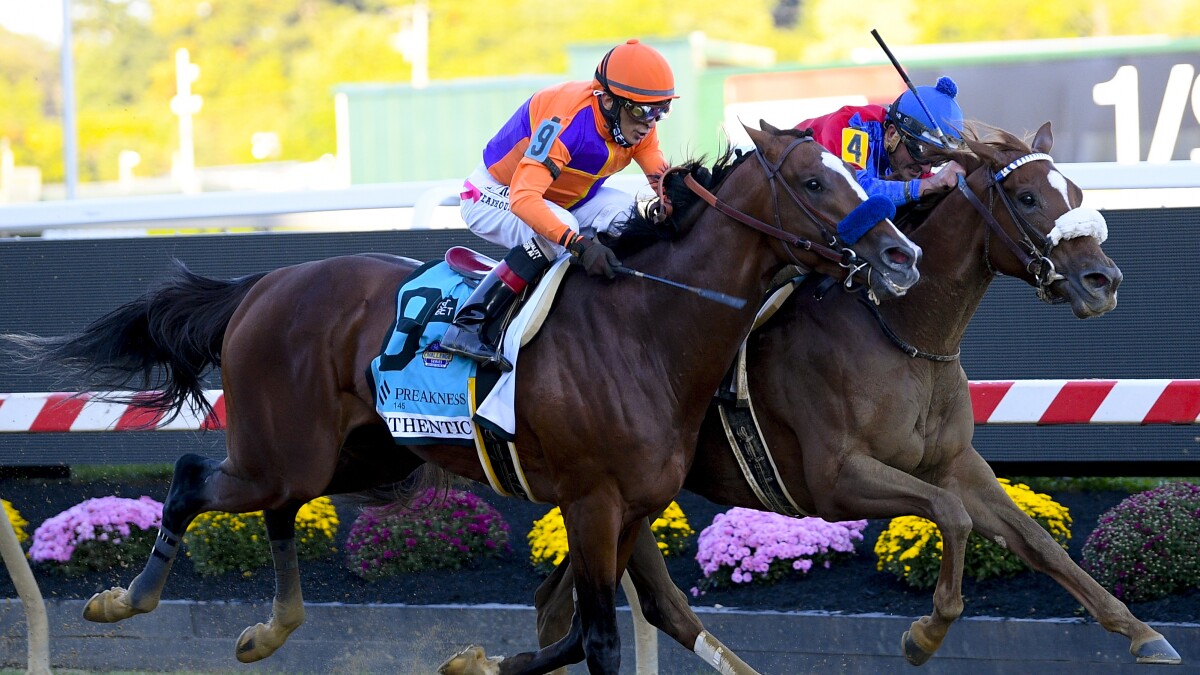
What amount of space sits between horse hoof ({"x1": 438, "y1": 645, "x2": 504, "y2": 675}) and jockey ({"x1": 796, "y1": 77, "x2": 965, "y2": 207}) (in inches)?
71.8

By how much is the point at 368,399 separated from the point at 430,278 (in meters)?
0.42

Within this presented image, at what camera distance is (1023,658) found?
192 inches

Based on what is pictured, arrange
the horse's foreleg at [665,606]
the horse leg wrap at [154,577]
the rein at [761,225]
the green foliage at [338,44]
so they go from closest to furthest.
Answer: the rein at [761,225] → the horse's foreleg at [665,606] → the horse leg wrap at [154,577] → the green foliage at [338,44]

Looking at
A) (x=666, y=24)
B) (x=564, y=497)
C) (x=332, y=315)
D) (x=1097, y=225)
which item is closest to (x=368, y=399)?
(x=332, y=315)

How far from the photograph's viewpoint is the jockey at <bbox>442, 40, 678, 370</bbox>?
4.00 m

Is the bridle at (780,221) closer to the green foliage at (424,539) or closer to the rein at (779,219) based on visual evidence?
the rein at (779,219)

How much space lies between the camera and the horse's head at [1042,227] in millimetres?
3855

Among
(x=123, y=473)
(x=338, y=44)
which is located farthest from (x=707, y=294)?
(x=338, y=44)

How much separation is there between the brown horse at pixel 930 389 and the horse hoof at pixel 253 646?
5.28 ft

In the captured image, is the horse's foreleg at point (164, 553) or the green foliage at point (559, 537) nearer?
the horse's foreleg at point (164, 553)

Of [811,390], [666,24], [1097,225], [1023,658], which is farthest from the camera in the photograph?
[666,24]

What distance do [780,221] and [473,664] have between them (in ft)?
5.43

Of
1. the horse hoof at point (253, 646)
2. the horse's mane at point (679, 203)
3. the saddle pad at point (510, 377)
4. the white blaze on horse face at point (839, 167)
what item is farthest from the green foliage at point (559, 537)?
the white blaze on horse face at point (839, 167)

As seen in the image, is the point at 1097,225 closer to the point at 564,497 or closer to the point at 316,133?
the point at 564,497
